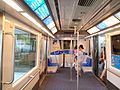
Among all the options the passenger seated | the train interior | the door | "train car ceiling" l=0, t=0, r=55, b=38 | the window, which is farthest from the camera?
the passenger seated

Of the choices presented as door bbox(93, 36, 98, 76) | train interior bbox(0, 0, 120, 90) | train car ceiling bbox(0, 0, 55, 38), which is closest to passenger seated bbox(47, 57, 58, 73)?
train interior bbox(0, 0, 120, 90)

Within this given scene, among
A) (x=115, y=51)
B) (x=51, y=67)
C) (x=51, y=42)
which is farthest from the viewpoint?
(x=51, y=42)

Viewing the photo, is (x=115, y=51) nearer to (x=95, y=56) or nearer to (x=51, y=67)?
(x=95, y=56)

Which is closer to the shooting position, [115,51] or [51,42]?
[115,51]

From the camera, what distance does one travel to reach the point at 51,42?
40.9 feet

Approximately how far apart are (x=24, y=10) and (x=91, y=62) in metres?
8.07

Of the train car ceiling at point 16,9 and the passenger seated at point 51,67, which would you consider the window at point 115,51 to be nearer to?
the train car ceiling at point 16,9

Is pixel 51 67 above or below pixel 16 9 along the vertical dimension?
below

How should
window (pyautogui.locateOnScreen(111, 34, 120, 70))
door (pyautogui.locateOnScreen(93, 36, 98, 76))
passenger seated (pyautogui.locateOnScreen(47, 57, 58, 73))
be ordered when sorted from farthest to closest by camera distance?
passenger seated (pyautogui.locateOnScreen(47, 57, 58, 73))
door (pyautogui.locateOnScreen(93, 36, 98, 76))
window (pyautogui.locateOnScreen(111, 34, 120, 70))

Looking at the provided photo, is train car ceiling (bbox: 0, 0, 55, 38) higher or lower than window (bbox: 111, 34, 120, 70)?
higher

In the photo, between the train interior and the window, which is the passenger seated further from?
the window

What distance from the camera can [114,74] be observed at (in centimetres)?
539

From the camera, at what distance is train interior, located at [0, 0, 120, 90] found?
9.20 feet

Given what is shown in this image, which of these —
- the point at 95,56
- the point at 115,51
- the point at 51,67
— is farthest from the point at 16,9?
the point at 51,67
